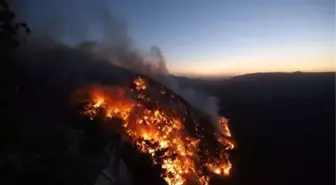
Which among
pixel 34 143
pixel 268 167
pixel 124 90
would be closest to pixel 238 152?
pixel 268 167

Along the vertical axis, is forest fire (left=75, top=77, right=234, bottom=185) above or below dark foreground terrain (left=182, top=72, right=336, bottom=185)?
above

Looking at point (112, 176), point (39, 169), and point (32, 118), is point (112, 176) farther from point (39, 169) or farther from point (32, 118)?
point (32, 118)

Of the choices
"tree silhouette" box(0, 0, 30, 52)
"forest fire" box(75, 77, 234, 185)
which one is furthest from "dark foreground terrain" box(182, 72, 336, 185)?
"tree silhouette" box(0, 0, 30, 52)

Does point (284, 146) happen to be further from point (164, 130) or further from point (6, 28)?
point (6, 28)

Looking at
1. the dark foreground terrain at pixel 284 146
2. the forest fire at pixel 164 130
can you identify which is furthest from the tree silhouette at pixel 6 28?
the dark foreground terrain at pixel 284 146

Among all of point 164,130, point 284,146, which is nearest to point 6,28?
point 164,130

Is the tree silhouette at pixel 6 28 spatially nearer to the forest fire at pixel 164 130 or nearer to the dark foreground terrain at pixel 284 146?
the forest fire at pixel 164 130

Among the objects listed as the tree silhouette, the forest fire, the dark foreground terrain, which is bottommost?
the dark foreground terrain

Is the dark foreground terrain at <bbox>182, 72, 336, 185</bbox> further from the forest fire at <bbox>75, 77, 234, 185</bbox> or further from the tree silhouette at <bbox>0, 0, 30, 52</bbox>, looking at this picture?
the tree silhouette at <bbox>0, 0, 30, 52</bbox>

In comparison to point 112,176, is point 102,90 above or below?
above
